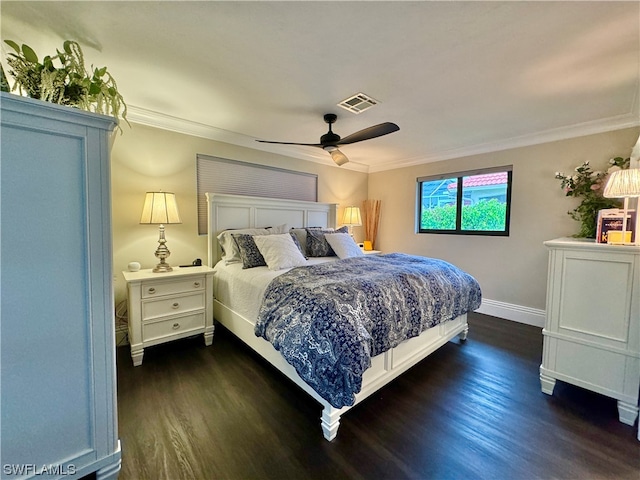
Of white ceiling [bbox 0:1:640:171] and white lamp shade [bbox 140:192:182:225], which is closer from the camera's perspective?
white ceiling [bbox 0:1:640:171]

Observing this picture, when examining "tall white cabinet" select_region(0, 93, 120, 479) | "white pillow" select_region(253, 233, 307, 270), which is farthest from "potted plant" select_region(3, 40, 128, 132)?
"white pillow" select_region(253, 233, 307, 270)

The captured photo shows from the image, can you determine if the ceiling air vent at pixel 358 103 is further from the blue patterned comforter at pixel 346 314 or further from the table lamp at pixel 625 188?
the table lamp at pixel 625 188

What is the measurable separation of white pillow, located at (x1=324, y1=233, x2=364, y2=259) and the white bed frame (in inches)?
33.4

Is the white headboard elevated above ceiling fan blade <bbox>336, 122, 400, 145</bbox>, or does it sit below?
below

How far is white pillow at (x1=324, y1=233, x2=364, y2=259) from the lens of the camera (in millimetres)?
3217

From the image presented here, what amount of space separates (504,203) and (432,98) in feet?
7.00

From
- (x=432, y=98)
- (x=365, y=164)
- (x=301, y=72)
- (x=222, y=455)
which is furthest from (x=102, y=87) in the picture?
(x=365, y=164)

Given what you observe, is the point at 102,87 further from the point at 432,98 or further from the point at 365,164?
the point at 365,164

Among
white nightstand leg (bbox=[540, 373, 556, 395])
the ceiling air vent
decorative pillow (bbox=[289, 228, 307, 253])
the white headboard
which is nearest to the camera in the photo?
white nightstand leg (bbox=[540, 373, 556, 395])

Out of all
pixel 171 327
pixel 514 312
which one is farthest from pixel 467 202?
pixel 171 327

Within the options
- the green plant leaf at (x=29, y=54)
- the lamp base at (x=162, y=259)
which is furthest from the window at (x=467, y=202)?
the green plant leaf at (x=29, y=54)

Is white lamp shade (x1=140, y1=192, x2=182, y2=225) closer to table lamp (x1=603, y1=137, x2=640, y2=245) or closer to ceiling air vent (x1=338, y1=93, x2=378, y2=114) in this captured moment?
ceiling air vent (x1=338, y1=93, x2=378, y2=114)

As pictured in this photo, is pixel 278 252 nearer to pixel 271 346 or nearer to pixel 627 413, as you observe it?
pixel 271 346

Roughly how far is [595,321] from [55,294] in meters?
3.12
